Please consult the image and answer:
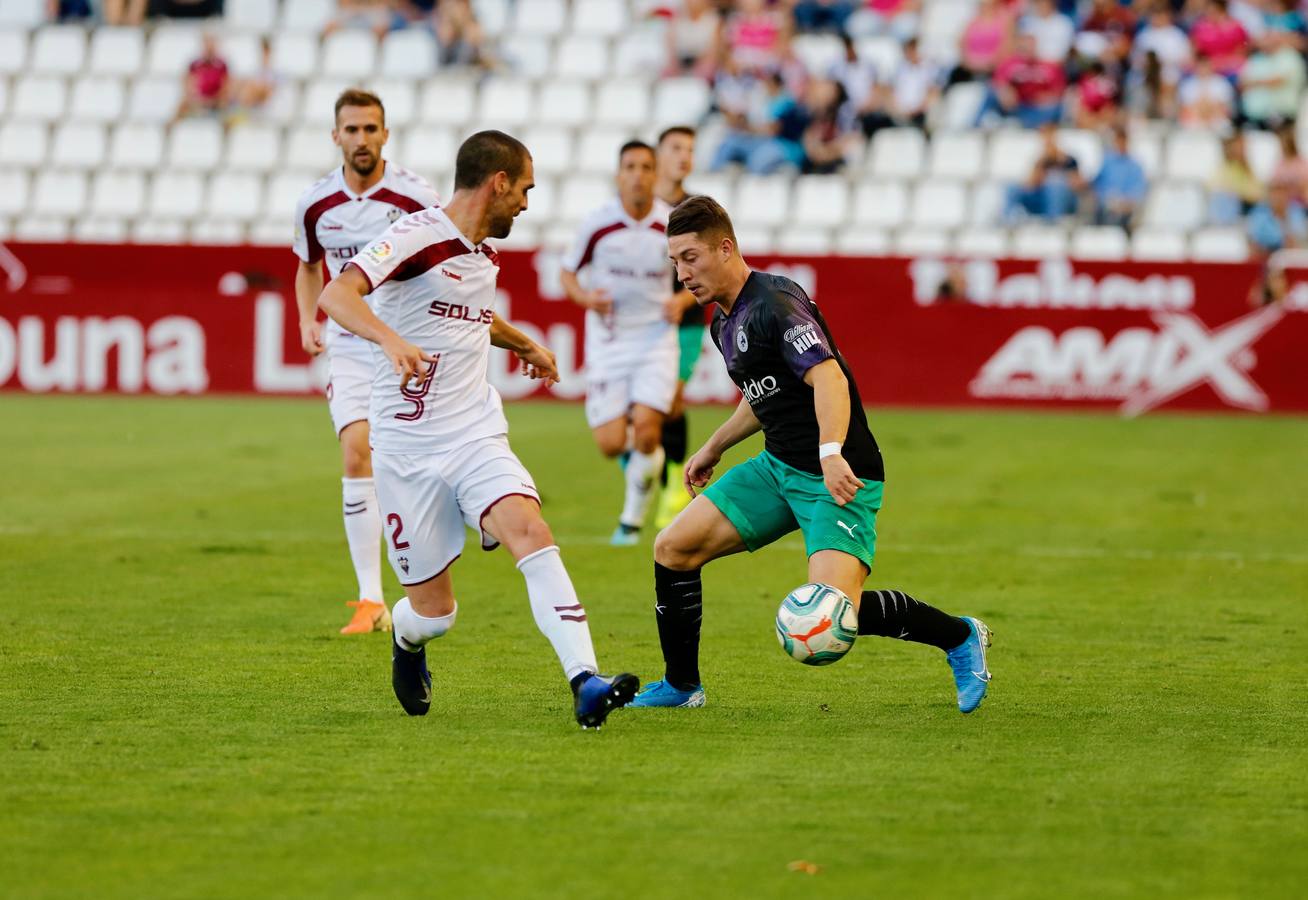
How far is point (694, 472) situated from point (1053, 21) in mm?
19229

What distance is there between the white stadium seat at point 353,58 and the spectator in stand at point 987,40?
A: 836 cm

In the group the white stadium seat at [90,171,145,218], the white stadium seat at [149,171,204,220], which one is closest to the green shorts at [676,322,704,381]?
the white stadium seat at [149,171,204,220]

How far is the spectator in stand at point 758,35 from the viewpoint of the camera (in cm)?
2477

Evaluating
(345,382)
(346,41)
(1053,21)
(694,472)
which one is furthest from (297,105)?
(694,472)

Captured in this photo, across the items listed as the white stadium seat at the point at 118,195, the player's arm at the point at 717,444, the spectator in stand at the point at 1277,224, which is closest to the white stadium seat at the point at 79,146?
the white stadium seat at the point at 118,195

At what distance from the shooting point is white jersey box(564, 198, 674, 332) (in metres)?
12.5

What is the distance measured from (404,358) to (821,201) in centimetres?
1864

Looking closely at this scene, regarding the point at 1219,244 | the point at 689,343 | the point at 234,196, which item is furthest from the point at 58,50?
the point at 689,343

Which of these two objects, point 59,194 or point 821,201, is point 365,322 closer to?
point 821,201

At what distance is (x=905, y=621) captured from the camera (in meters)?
6.73

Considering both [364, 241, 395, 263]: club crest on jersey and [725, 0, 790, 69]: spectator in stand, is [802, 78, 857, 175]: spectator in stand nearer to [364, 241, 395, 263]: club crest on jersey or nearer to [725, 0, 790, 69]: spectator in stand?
[725, 0, 790, 69]: spectator in stand

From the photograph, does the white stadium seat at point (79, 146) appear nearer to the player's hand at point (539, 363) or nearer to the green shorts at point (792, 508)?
the player's hand at point (539, 363)

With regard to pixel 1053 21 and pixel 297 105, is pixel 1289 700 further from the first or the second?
pixel 297 105

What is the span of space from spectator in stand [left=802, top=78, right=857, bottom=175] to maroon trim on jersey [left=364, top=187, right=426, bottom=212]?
15.8m
